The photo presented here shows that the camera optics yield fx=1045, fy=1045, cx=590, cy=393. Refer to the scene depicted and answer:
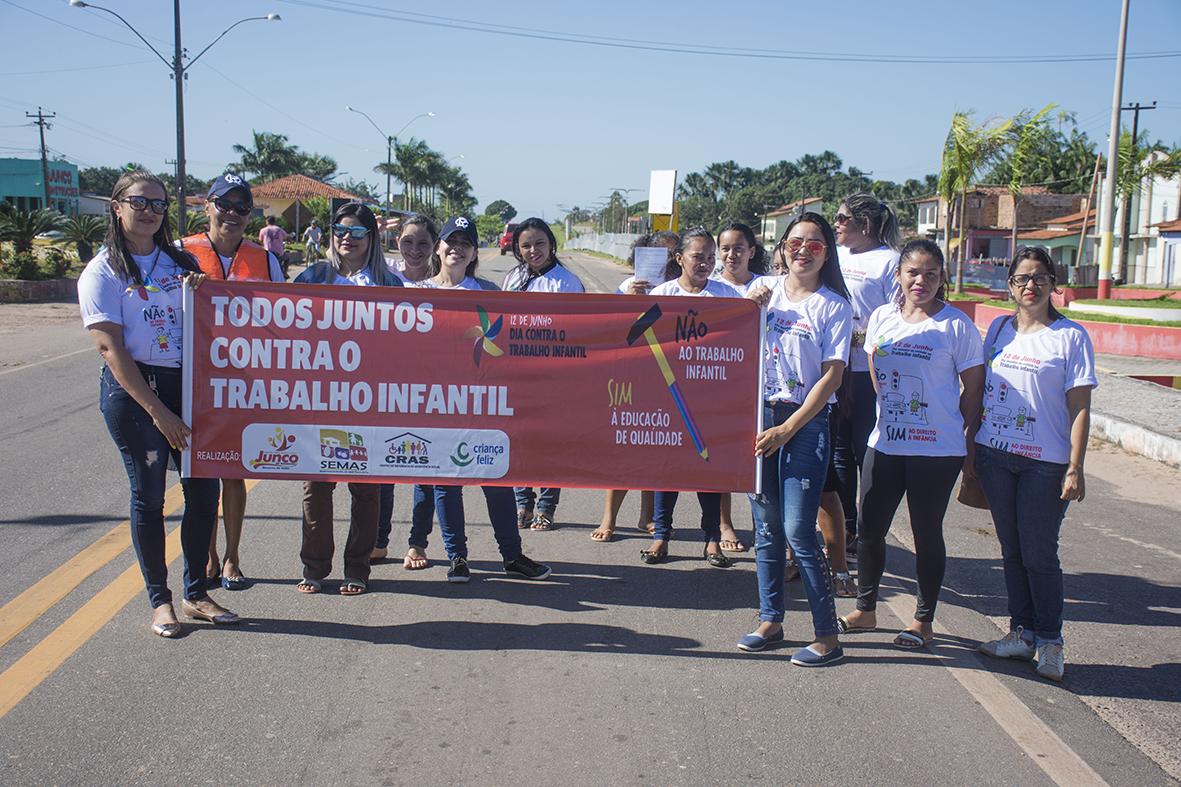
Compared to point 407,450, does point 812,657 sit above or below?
below

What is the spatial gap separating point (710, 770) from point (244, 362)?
9.89 ft

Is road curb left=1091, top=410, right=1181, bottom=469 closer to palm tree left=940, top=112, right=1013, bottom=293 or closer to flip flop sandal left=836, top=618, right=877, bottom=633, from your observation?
flip flop sandal left=836, top=618, right=877, bottom=633

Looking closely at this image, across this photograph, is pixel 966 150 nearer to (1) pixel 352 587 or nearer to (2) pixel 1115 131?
(2) pixel 1115 131

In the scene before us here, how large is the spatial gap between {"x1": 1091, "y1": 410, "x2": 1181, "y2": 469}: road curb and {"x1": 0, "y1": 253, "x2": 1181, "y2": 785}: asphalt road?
11.3ft

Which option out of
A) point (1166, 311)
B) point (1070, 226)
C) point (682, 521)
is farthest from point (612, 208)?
point (682, 521)

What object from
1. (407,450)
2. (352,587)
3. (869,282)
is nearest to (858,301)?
(869,282)

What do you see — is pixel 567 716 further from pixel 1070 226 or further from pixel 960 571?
pixel 1070 226

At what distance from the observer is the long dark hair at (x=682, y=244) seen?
6168 mm

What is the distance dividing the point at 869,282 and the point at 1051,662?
2.35 m

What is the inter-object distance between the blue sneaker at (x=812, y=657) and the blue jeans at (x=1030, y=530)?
36.3 inches

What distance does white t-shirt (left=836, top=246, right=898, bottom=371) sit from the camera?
6003mm

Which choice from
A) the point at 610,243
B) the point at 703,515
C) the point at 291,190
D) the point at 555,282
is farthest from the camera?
the point at 610,243

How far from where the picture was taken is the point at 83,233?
28.1 metres

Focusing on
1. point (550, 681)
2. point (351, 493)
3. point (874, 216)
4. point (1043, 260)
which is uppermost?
point (874, 216)
